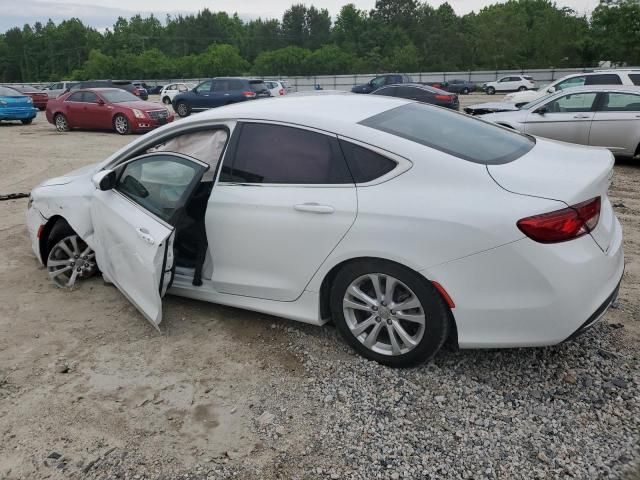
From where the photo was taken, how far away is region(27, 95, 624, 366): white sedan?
2.81 meters

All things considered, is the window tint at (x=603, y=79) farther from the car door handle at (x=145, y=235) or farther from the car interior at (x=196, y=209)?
the car door handle at (x=145, y=235)

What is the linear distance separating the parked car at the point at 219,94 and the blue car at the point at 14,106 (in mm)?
5490

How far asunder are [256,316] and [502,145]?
7.02 ft

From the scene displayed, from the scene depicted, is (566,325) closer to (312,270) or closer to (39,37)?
(312,270)

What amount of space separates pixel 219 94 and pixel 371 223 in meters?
20.2

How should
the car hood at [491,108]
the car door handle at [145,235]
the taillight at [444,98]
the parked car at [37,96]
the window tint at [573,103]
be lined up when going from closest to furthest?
the car door handle at [145,235]
the window tint at [573,103]
the car hood at [491,108]
the taillight at [444,98]
the parked car at [37,96]

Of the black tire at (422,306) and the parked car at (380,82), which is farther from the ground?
the parked car at (380,82)

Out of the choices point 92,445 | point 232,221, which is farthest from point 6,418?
point 232,221

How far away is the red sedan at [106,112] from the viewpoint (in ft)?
53.2

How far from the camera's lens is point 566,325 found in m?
2.81

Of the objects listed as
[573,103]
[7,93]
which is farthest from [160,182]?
[7,93]

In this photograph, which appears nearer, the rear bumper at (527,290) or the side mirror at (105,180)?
the rear bumper at (527,290)

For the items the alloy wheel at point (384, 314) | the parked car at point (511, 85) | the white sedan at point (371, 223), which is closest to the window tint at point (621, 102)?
the white sedan at point (371, 223)

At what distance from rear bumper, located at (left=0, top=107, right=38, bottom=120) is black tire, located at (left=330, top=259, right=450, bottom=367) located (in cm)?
2102
